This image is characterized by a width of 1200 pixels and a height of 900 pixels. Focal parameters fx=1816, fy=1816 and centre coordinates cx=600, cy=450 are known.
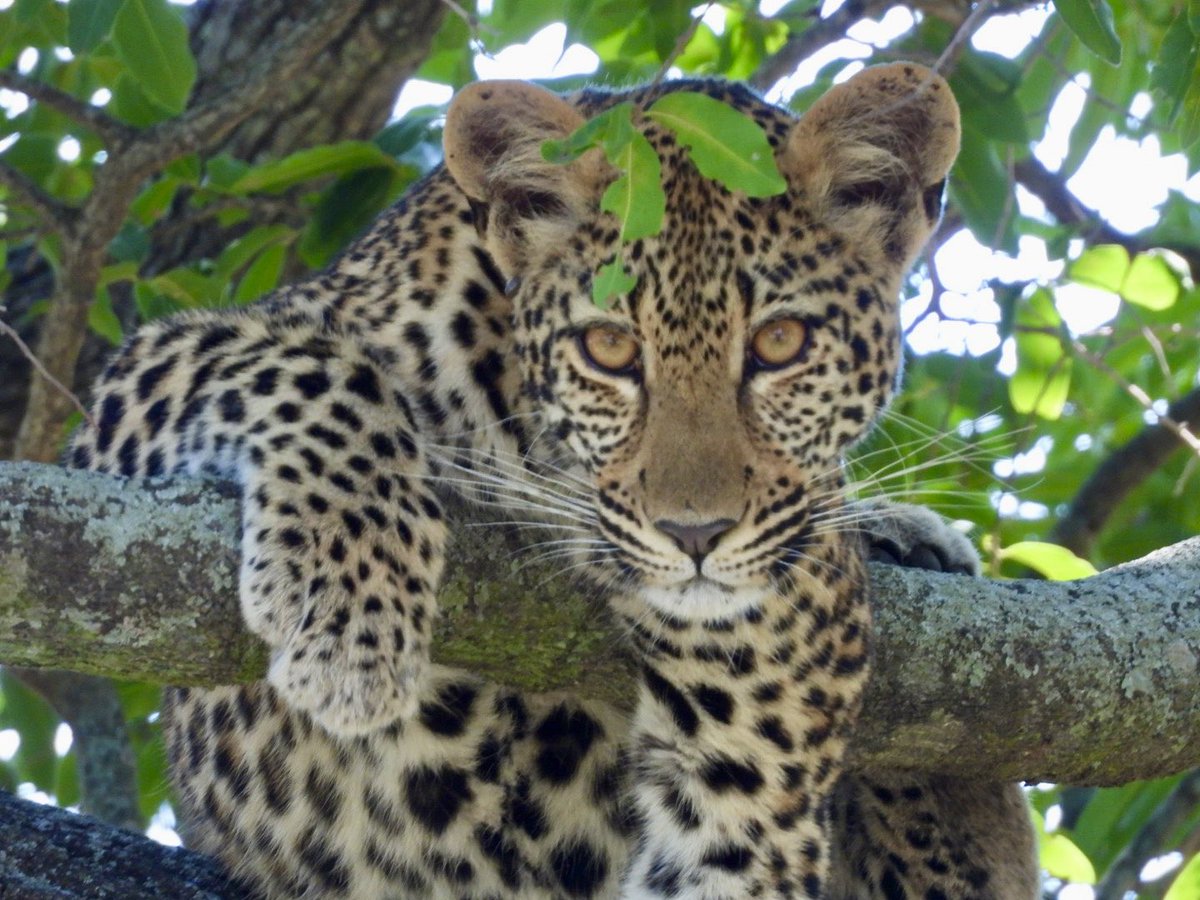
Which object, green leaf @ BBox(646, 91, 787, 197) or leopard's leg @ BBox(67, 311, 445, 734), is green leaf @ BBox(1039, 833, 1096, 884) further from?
green leaf @ BBox(646, 91, 787, 197)

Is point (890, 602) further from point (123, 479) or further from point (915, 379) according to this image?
point (915, 379)

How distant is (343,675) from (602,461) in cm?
82

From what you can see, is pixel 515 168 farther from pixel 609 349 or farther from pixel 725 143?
pixel 725 143

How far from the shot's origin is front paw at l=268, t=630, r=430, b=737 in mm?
3719

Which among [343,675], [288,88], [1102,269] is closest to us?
[343,675]

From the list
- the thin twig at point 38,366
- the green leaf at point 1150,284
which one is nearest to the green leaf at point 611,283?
the thin twig at point 38,366

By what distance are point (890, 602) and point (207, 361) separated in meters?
1.75

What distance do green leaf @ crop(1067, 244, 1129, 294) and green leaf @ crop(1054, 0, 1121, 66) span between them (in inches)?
115

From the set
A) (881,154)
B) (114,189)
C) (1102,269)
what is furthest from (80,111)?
(1102,269)

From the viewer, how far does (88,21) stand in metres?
4.39

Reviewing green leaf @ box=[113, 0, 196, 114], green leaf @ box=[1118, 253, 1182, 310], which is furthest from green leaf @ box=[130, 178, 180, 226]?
green leaf @ box=[1118, 253, 1182, 310]

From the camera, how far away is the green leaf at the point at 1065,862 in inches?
212

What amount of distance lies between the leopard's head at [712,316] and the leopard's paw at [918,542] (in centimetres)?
69

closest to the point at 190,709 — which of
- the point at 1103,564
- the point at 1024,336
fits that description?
the point at 1024,336
